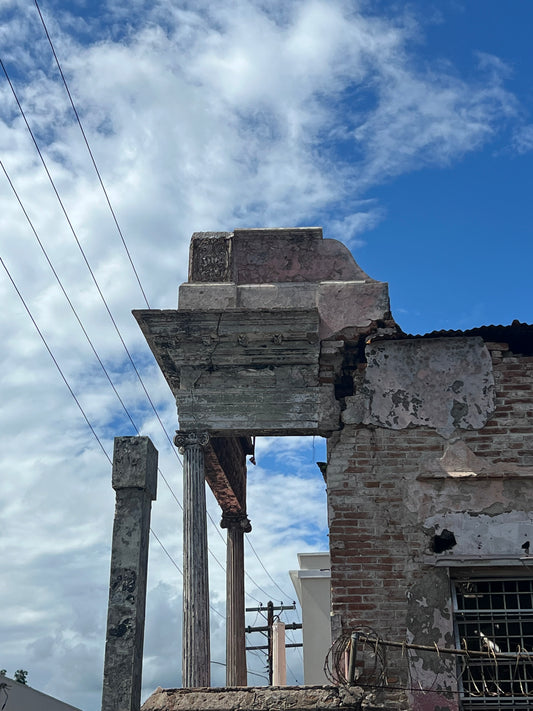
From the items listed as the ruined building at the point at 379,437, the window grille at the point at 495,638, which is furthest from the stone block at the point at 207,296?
the window grille at the point at 495,638

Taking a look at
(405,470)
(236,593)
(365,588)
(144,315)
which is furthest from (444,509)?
(236,593)

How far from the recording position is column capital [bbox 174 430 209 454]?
895cm

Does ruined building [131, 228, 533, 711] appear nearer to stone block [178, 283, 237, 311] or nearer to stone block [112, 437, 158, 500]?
stone block [178, 283, 237, 311]

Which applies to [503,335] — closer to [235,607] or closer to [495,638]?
[495,638]

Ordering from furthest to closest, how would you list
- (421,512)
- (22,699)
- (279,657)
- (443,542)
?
1. (279,657)
2. (421,512)
3. (443,542)
4. (22,699)

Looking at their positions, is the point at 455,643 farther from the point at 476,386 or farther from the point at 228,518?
the point at 228,518

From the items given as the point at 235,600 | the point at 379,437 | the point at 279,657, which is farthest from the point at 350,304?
the point at 279,657

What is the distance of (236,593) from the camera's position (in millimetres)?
11828

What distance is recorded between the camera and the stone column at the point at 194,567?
812cm

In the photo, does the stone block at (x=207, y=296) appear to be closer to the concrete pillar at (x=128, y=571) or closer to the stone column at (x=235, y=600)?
the concrete pillar at (x=128, y=571)

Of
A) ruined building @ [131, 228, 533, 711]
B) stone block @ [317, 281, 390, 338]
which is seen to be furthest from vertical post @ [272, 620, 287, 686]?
stone block @ [317, 281, 390, 338]

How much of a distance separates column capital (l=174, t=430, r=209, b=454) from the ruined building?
16 mm

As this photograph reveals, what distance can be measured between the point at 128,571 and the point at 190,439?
2708 millimetres

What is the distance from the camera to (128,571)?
6.35m
